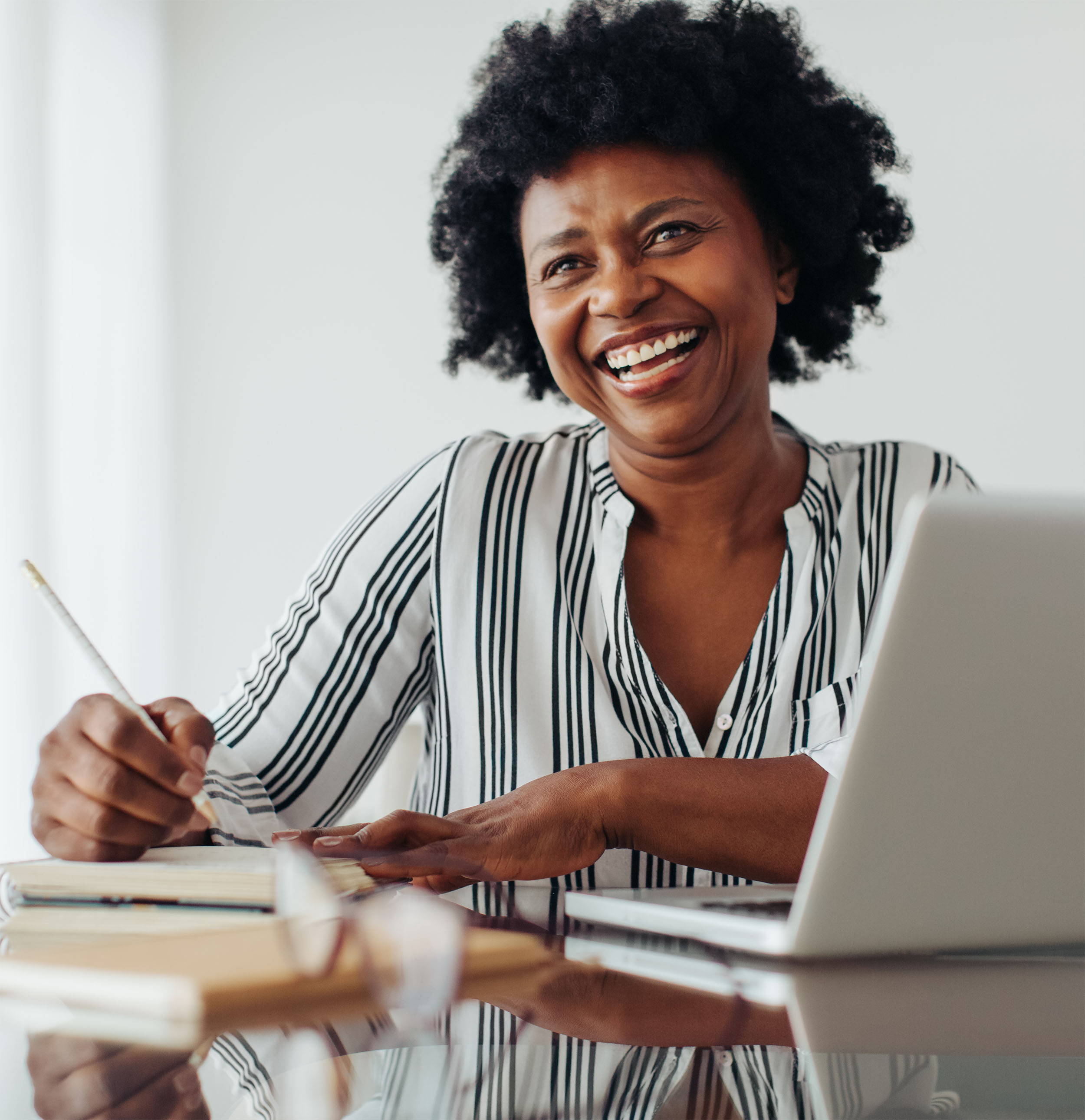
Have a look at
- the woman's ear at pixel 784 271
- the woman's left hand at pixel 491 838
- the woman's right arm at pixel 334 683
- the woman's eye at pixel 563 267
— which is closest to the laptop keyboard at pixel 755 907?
the woman's left hand at pixel 491 838

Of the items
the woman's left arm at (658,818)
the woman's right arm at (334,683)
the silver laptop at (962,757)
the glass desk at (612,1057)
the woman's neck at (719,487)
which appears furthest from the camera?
the woman's neck at (719,487)

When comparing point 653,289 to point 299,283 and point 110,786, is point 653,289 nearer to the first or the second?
point 110,786

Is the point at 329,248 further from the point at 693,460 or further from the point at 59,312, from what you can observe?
the point at 693,460

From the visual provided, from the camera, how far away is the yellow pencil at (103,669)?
30.8 inches

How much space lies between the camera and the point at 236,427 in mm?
3873

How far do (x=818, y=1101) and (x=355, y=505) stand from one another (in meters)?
3.50

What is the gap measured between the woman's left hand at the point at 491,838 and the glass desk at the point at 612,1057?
0.24 meters

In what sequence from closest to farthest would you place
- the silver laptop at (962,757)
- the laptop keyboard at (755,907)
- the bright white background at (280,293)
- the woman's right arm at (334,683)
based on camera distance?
the silver laptop at (962,757), the laptop keyboard at (755,907), the woman's right arm at (334,683), the bright white background at (280,293)

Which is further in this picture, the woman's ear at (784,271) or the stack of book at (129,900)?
the woman's ear at (784,271)

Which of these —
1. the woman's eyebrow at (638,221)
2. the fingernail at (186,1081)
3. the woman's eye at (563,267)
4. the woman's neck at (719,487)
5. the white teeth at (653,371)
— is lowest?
the fingernail at (186,1081)

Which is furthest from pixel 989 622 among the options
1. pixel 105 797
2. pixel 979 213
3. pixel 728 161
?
pixel 979 213

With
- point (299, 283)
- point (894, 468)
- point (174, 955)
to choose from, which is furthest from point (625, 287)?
point (299, 283)

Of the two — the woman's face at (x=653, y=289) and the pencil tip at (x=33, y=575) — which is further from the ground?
the woman's face at (x=653, y=289)

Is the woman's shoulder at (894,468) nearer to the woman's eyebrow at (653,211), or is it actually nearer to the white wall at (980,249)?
the woman's eyebrow at (653,211)
